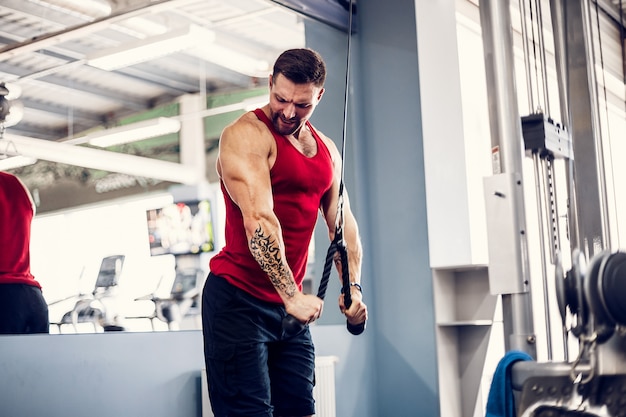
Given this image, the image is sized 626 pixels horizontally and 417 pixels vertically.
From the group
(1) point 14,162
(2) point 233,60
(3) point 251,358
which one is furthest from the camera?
(2) point 233,60

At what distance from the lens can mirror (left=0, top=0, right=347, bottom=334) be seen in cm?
396

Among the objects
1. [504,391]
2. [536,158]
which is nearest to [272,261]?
[504,391]

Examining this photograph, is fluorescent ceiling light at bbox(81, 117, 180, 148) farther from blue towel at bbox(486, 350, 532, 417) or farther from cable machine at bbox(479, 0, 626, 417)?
blue towel at bbox(486, 350, 532, 417)

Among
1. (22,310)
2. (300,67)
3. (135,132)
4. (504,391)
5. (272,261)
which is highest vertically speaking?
(135,132)

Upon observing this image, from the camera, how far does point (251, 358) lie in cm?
208

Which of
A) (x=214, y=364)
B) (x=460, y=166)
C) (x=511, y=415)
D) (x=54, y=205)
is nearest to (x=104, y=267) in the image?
(x=54, y=205)

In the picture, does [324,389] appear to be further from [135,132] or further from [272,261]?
[135,132]

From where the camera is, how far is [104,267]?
470cm

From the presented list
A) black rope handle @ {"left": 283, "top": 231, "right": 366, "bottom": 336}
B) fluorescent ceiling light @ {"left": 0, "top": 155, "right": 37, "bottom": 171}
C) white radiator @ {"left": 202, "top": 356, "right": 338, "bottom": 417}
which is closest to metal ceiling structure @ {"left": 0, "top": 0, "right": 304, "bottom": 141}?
fluorescent ceiling light @ {"left": 0, "top": 155, "right": 37, "bottom": 171}

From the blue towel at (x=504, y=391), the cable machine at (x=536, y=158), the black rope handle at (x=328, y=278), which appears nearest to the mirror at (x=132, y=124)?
the black rope handle at (x=328, y=278)

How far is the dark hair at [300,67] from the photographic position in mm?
2150

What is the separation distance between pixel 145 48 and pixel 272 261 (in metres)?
3.64

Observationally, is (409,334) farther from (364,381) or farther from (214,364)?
(214,364)

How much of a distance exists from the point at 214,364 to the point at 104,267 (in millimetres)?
2778
